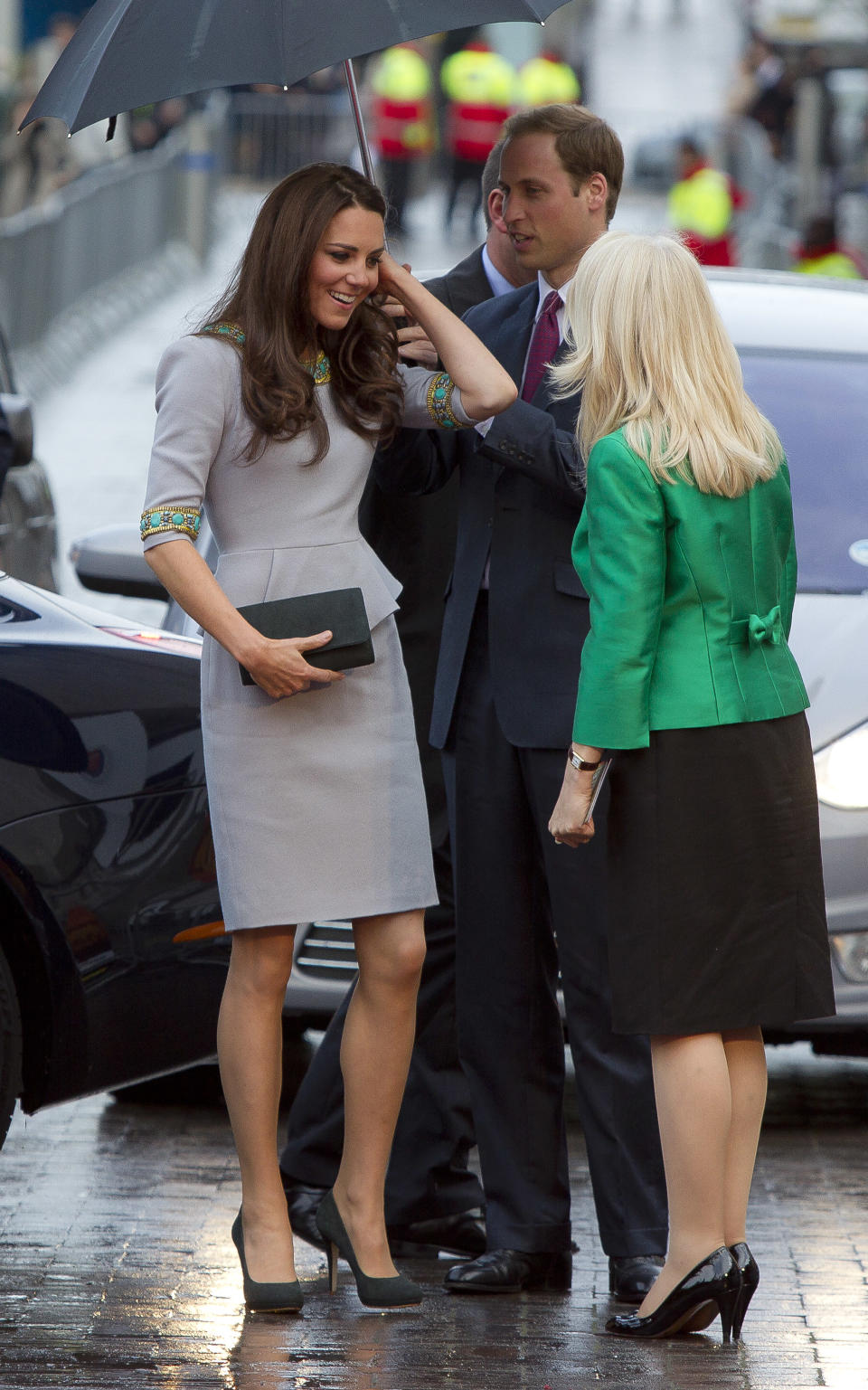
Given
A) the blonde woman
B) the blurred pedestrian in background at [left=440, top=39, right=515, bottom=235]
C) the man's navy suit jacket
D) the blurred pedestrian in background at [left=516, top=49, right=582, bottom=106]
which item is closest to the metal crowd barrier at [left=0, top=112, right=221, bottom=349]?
the blurred pedestrian in background at [left=440, top=39, right=515, bottom=235]

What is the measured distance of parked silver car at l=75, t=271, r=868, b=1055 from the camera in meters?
5.45

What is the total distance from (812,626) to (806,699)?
1.58 meters

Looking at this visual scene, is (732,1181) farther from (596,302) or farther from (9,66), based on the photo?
(9,66)

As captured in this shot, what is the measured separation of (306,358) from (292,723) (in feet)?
2.21

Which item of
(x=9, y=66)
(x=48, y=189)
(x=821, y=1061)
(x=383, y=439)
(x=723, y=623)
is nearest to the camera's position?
(x=723, y=623)

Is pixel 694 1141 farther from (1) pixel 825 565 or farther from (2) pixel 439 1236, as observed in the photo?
(1) pixel 825 565

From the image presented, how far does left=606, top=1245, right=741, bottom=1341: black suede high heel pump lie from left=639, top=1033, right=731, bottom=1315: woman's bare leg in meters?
0.02

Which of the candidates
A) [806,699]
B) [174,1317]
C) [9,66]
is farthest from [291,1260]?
[9,66]

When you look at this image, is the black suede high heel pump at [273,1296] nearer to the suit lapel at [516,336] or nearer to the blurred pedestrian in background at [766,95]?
the suit lapel at [516,336]

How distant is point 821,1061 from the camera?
6785 millimetres

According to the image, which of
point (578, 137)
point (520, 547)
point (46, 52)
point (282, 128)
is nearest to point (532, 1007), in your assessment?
point (520, 547)

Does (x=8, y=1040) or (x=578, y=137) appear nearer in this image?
(x=8, y=1040)

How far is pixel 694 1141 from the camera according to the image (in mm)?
4035

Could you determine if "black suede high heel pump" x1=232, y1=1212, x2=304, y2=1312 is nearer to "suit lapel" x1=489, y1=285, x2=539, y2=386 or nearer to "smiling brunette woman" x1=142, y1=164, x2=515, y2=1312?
"smiling brunette woman" x1=142, y1=164, x2=515, y2=1312
